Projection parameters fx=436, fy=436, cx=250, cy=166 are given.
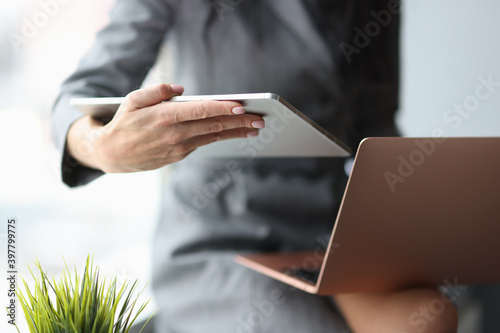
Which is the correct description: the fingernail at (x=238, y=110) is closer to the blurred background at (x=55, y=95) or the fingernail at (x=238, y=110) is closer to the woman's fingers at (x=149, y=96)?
the woman's fingers at (x=149, y=96)

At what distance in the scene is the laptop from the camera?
0.51m

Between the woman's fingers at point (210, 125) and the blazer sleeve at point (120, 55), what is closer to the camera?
the woman's fingers at point (210, 125)

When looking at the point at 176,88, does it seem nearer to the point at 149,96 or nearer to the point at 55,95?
the point at 149,96

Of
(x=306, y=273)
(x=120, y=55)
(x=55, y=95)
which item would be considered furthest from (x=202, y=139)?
(x=55, y=95)

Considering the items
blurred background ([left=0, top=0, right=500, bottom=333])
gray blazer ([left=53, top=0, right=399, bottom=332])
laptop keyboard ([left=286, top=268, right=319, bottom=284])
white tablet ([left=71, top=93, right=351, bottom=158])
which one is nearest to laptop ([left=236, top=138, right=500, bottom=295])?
laptop keyboard ([left=286, top=268, right=319, bottom=284])

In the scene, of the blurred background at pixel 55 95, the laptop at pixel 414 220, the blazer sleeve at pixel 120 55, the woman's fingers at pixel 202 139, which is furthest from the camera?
the blurred background at pixel 55 95

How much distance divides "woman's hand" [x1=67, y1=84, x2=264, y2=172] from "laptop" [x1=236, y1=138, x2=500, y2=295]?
0.56ft

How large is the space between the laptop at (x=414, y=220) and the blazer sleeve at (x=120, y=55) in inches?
18.5

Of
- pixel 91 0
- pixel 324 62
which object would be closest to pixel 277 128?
pixel 324 62

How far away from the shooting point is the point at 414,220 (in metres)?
0.58

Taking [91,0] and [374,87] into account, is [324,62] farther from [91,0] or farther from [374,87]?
[91,0]

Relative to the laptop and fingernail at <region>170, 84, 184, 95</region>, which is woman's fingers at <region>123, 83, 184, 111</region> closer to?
fingernail at <region>170, 84, 184, 95</region>

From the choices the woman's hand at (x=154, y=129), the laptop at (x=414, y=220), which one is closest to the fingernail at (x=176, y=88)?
the woman's hand at (x=154, y=129)

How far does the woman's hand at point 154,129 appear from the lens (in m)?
0.55
